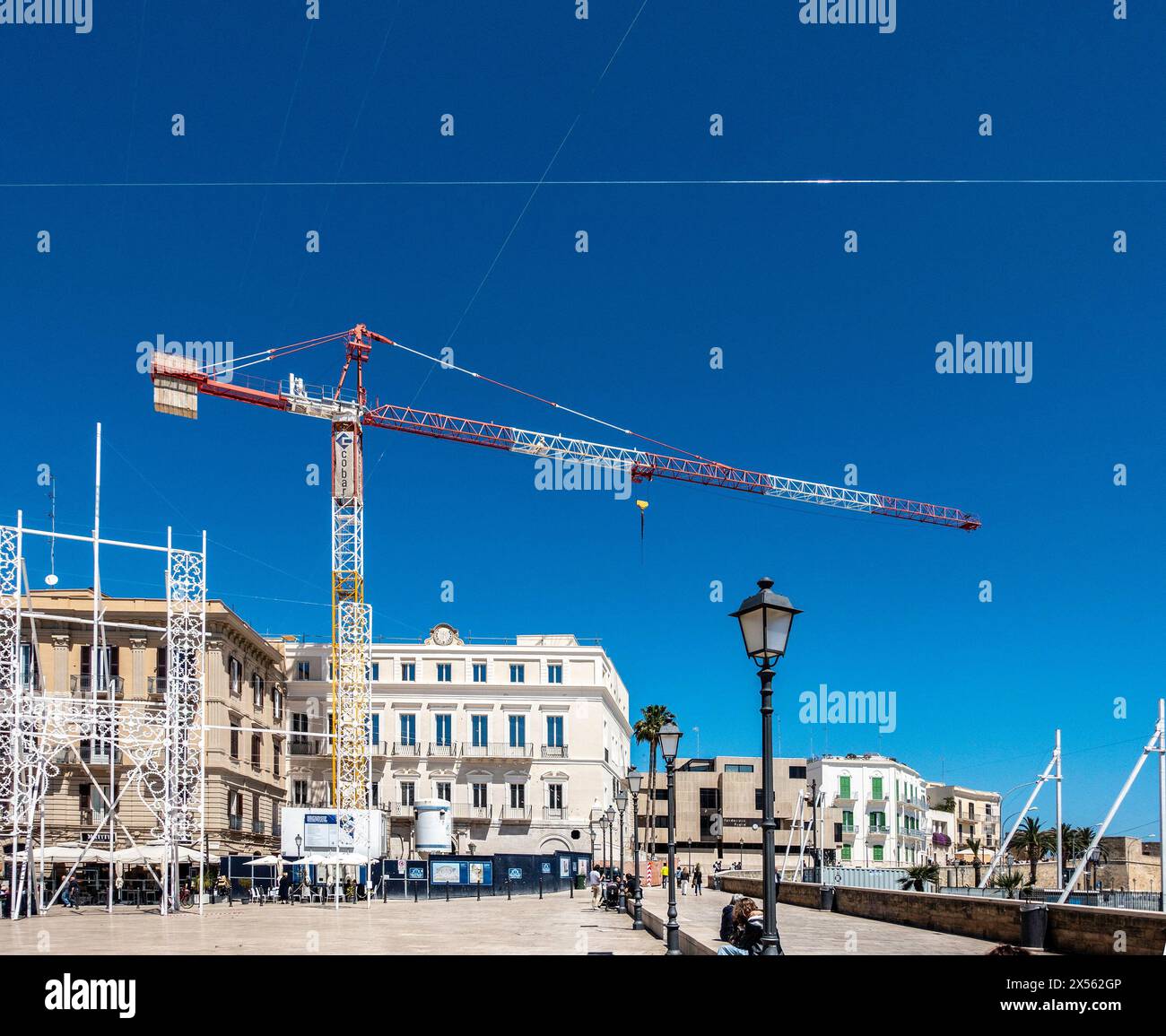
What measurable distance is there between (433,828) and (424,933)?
2867cm

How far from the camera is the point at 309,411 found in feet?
225

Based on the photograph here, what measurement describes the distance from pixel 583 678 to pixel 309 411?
2237 cm

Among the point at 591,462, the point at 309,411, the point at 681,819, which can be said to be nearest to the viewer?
the point at 309,411

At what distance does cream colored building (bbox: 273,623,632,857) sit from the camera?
69188mm

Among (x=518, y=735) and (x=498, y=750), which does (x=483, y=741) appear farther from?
(x=518, y=735)

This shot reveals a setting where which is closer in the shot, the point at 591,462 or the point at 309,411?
the point at 309,411

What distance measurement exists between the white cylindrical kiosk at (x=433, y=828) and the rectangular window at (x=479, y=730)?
45.7 feet

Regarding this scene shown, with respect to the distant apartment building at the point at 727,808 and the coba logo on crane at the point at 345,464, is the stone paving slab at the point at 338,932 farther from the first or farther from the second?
the distant apartment building at the point at 727,808

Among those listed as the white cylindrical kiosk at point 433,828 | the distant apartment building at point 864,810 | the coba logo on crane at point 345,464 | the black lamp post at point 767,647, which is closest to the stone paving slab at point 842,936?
the black lamp post at point 767,647

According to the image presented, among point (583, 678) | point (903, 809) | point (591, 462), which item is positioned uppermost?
point (591, 462)

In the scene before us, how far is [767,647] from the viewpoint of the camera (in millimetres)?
10531
